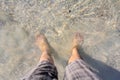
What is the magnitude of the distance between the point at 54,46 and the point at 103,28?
616 mm

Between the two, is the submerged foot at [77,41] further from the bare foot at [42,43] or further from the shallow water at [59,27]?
the bare foot at [42,43]

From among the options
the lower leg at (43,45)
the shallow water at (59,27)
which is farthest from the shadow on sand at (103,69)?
the lower leg at (43,45)

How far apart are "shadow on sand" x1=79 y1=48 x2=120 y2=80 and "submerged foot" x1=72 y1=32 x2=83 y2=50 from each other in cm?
7

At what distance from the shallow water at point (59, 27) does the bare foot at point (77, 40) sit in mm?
51

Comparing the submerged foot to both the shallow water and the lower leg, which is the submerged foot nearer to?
the shallow water

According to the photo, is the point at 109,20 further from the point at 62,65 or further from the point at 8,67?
the point at 8,67

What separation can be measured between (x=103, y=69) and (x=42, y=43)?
2.67 ft

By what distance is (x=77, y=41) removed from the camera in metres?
3.02

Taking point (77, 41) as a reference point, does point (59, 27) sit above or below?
above

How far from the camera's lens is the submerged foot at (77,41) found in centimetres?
298

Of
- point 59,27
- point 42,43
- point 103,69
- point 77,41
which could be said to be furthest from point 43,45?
point 103,69

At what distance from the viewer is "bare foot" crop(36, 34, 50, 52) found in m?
3.00

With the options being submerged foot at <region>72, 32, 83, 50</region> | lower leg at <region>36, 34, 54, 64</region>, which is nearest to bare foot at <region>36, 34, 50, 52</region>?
lower leg at <region>36, 34, 54, 64</region>

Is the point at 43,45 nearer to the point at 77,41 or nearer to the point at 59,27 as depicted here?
the point at 59,27
